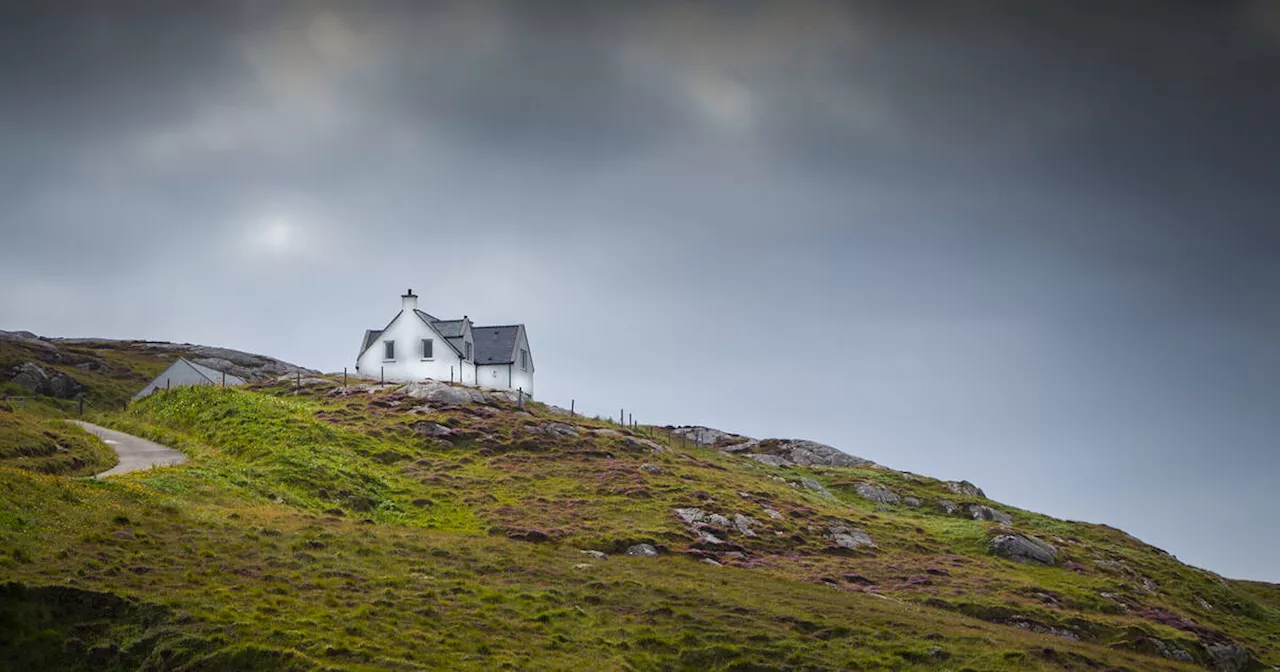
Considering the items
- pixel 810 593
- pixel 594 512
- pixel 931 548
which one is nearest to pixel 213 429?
pixel 594 512

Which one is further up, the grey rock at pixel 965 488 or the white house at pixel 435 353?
the white house at pixel 435 353

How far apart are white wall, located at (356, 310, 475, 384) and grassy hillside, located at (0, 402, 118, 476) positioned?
44.1m

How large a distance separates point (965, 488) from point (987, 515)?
59.0 feet

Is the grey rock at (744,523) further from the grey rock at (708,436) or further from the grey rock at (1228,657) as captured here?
the grey rock at (708,436)

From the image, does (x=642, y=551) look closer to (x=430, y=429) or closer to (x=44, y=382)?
(x=430, y=429)

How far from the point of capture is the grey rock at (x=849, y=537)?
190 feet

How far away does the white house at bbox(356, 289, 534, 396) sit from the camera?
100375 millimetres

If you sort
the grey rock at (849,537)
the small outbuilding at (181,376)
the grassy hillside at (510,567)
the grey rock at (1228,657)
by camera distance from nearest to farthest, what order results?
the grassy hillside at (510,567) < the grey rock at (1228,657) < the grey rock at (849,537) < the small outbuilding at (181,376)

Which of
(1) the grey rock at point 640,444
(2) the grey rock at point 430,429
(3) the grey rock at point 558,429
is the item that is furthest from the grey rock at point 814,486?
(2) the grey rock at point 430,429

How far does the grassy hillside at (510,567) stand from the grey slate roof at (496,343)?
24.2 metres

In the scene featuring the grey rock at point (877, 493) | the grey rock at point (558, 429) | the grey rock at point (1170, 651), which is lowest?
the grey rock at point (1170, 651)

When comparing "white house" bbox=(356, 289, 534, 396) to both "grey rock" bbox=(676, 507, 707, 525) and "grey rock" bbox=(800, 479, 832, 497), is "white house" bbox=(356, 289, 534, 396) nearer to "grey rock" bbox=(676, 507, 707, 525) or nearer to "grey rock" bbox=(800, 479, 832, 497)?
"grey rock" bbox=(800, 479, 832, 497)

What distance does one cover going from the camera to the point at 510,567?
1577 inches

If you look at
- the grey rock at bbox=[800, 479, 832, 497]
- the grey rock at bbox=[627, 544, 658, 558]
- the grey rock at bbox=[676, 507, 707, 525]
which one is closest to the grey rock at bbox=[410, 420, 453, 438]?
the grey rock at bbox=[676, 507, 707, 525]
